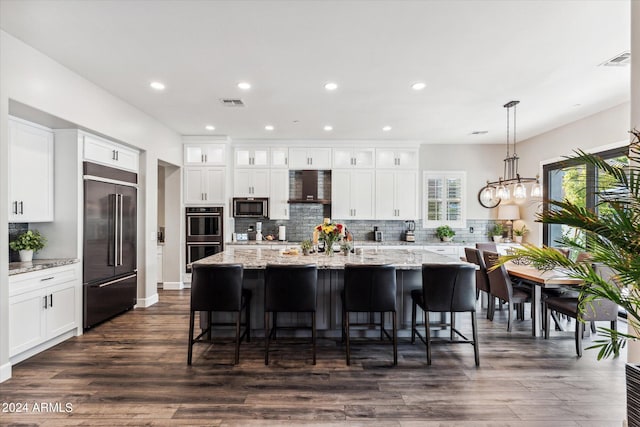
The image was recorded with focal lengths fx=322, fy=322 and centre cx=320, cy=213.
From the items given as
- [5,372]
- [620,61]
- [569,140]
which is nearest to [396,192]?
[569,140]

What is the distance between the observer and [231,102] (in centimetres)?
431

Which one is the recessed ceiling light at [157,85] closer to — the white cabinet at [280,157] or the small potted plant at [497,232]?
the white cabinet at [280,157]

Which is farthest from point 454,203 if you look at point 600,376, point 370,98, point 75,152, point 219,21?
point 75,152

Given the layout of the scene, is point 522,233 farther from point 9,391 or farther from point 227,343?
point 9,391

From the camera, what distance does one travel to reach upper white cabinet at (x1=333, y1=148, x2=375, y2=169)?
6588mm

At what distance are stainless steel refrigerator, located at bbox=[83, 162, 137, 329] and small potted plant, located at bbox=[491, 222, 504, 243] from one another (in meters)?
6.65

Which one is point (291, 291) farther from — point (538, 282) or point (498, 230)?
point (498, 230)

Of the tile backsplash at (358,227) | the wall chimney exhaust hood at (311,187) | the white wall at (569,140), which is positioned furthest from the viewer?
the tile backsplash at (358,227)

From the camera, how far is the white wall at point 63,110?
270 cm

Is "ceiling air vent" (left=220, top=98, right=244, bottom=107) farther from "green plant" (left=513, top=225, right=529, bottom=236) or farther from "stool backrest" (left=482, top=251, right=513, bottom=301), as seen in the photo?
"green plant" (left=513, top=225, right=529, bottom=236)

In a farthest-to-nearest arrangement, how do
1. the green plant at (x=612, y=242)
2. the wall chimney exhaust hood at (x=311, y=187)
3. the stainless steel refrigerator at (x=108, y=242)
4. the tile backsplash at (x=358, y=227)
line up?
the tile backsplash at (x=358, y=227) < the wall chimney exhaust hood at (x=311, y=187) < the stainless steel refrigerator at (x=108, y=242) < the green plant at (x=612, y=242)

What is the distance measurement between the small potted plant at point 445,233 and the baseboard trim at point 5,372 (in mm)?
6577

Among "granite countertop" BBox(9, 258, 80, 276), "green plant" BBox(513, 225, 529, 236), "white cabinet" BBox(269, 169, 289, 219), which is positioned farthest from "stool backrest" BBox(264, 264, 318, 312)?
"green plant" BBox(513, 225, 529, 236)

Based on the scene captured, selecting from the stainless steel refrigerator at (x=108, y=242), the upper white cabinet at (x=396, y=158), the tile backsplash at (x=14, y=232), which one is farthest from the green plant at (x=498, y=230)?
the tile backsplash at (x=14, y=232)
